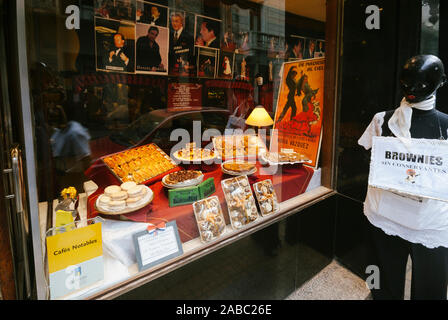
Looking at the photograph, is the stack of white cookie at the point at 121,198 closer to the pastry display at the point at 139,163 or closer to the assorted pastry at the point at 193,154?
the pastry display at the point at 139,163

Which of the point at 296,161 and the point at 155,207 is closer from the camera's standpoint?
the point at 155,207

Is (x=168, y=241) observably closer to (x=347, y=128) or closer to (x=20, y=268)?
(x=20, y=268)

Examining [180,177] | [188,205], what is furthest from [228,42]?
[188,205]

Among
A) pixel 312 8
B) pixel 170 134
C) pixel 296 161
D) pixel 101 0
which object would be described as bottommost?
pixel 296 161

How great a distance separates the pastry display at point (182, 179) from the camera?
192cm

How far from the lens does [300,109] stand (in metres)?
2.89

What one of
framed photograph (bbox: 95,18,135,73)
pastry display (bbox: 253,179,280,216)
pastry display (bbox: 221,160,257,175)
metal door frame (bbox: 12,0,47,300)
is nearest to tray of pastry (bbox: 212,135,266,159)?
pastry display (bbox: 221,160,257,175)

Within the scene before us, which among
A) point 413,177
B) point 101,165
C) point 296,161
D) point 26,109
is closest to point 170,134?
point 101,165

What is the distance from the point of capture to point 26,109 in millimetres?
1065

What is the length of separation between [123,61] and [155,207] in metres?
1.65

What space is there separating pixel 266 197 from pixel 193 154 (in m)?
0.77

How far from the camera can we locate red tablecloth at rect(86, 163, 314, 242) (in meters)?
1.72

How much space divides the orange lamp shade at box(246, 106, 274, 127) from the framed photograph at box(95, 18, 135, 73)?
4.51ft

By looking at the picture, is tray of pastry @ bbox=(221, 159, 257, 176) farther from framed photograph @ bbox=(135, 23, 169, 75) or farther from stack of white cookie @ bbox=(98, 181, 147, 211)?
framed photograph @ bbox=(135, 23, 169, 75)
